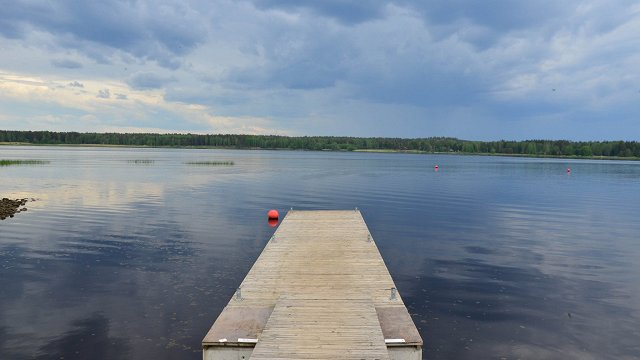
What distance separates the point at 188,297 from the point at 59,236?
17.8 metres

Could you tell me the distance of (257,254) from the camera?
2856cm

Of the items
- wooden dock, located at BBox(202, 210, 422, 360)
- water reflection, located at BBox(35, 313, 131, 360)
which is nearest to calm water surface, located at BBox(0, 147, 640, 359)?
water reflection, located at BBox(35, 313, 131, 360)

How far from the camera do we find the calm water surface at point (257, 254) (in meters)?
16.9

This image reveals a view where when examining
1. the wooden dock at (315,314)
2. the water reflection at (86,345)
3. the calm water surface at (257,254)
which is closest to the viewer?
the wooden dock at (315,314)

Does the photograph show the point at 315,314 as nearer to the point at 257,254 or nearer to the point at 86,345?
the point at 86,345

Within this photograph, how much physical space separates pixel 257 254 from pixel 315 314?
14891 millimetres

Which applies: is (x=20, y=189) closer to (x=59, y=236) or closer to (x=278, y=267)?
(x=59, y=236)

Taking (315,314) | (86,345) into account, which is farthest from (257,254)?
(315,314)

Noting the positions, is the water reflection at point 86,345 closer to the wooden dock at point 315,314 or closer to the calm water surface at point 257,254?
the calm water surface at point 257,254

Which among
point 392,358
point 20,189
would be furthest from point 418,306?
point 20,189

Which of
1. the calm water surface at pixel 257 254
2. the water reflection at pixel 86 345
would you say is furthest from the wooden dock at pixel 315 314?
the water reflection at pixel 86 345

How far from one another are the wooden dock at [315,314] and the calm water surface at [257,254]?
2.42 meters

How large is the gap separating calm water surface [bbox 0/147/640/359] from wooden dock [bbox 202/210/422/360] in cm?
242

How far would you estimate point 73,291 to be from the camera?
69.7 feet
